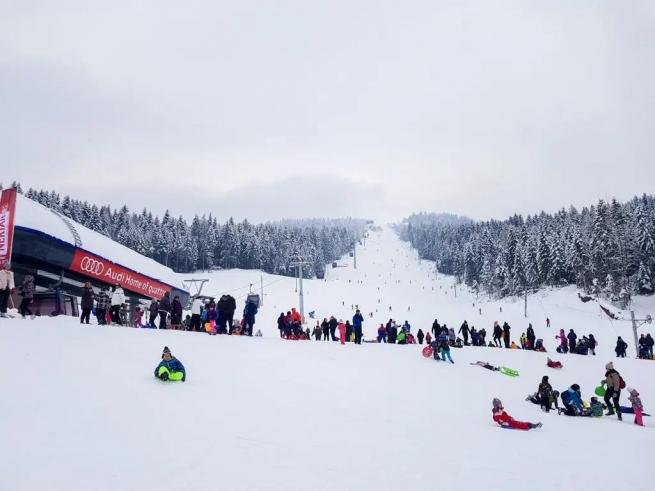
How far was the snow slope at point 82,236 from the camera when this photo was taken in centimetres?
1778

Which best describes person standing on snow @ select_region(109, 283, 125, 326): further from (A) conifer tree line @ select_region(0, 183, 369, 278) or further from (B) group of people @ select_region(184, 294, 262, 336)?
(A) conifer tree line @ select_region(0, 183, 369, 278)

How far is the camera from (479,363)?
19.7 metres

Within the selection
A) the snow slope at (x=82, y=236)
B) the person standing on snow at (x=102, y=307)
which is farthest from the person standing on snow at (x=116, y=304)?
the snow slope at (x=82, y=236)

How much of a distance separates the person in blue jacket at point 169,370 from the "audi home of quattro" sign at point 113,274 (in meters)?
12.1

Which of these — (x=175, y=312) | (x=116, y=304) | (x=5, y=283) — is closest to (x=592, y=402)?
(x=175, y=312)

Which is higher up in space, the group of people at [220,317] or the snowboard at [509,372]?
the group of people at [220,317]

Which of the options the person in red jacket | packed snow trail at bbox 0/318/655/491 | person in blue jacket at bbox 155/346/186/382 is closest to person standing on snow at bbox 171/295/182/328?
packed snow trail at bbox 0/318/655/491

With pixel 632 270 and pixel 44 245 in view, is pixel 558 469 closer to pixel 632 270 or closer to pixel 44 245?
pixel 44 245

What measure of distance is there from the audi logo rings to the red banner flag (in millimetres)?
4747

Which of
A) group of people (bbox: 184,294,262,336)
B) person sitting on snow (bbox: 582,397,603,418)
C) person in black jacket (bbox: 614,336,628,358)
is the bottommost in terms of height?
person sitting on snow (bbox: 582,397,603,418)

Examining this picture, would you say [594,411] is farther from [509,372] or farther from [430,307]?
[430,307]

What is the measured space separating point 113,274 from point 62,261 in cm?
344

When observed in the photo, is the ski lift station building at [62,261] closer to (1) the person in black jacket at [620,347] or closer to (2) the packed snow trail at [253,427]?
(2) the packed snow trail at [253,427]

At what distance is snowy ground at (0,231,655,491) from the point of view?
6.10m
